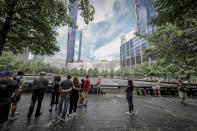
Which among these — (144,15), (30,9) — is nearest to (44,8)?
(30,9)

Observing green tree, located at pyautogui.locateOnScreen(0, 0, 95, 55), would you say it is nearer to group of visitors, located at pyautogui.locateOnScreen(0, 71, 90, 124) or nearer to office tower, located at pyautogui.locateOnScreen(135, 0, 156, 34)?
group of visitors, located at pyautogui.locateOnScreen(0, 71, 90, 124)

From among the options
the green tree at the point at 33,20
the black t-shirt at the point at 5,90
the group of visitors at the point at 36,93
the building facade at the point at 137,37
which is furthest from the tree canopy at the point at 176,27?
the building facade at the point at 137,37

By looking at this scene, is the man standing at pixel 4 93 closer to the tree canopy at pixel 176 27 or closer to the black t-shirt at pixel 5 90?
the black t-shirt at pixel 5 90

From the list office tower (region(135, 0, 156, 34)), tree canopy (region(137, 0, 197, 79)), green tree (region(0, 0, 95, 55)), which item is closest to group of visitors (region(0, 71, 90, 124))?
green tree (region(0, 0, 95, 55))

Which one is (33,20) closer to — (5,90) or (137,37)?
(5,90)

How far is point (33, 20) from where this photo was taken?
486 cm

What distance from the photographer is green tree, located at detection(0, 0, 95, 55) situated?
3.81m

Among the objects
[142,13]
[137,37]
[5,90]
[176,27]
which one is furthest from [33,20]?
[142,13]

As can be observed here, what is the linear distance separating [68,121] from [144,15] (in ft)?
351

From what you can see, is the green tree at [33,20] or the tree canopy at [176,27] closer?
the tree canopy at [176,27]

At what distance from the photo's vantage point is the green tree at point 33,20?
3.81m

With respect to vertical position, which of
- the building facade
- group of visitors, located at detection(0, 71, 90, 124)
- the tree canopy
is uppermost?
the building facade

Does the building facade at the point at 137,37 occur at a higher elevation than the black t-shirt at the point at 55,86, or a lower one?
higher

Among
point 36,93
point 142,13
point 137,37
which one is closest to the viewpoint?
point 36,93
